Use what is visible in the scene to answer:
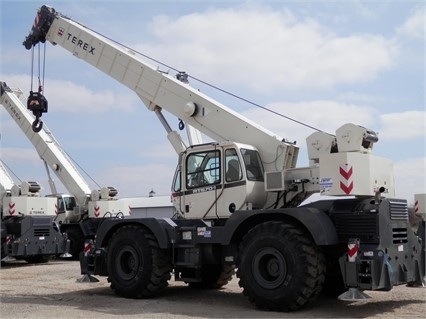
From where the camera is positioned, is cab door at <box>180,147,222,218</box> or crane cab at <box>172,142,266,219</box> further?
cab door at <box>180,147,222,218</box>

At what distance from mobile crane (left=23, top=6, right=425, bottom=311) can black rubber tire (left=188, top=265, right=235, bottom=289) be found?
0.08 feet

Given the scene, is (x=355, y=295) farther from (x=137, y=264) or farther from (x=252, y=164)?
(x=137, y=264)

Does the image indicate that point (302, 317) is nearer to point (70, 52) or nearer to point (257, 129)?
point (257, 129)

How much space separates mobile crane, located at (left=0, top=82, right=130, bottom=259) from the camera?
23.0 m

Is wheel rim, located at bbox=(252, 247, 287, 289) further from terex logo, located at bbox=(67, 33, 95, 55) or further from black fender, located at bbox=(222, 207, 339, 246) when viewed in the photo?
terex logo, located at bbox=(67, 33, 95, 55)

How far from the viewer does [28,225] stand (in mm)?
20047

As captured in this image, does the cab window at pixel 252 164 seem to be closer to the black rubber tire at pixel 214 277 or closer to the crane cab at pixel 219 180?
the crane cab at pixel 219 180

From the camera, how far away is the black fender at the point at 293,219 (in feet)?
31.6

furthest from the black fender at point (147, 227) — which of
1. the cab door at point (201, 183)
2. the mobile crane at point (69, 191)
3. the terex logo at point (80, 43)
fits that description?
the mobile crane at point (69, 191)

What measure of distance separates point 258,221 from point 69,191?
1474 cm

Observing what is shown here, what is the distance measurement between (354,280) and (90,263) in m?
5.98

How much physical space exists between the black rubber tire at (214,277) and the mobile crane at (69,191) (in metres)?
10.5

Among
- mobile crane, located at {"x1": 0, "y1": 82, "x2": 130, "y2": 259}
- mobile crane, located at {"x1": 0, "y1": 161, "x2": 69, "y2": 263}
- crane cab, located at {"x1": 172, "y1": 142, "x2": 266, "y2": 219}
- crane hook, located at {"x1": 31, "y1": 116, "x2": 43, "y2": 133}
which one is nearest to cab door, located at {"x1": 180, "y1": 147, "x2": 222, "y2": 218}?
crane cab, located at {"x1": 172, "y1": 142, "x2": 266, "y2": 219}

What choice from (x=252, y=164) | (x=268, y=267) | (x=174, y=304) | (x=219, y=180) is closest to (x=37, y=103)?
(x=219, y=180)
